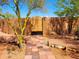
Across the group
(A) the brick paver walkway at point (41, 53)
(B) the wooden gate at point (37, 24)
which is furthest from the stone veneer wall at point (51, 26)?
(A) the brick paver walkway at point (41, 53)

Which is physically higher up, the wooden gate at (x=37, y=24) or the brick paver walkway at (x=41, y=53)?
the wooden gate at (x=37, y=24)

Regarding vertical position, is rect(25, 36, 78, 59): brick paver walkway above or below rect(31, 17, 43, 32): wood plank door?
below

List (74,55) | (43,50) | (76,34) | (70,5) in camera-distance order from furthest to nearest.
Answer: (76,34)
(70,5)
(43,50)
(74,55)

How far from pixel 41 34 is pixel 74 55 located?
9448 millimetres

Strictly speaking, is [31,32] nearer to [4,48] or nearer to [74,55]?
[4,48]

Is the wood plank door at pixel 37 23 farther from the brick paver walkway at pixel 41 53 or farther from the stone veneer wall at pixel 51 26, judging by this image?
the brick paver walkway at pixel 41 53

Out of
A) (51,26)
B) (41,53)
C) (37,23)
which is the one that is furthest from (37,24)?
(41,53)

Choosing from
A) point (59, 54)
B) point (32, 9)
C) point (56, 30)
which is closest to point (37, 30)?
point (56, 30)

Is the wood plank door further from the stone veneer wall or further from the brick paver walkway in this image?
the brick paver walkway

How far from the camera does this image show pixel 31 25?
70.3 feet

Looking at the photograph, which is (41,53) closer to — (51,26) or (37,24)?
(37,24)

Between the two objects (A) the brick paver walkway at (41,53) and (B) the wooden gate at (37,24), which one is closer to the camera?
(A) the brick paver walkway at (41,53)

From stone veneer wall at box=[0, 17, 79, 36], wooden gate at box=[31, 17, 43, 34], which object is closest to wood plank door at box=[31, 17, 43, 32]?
wooden gate at box=[31, 17, 43, 34]

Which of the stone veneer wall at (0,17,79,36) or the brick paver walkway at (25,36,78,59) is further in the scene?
the stone veneer wall at (0,17,79,36)
